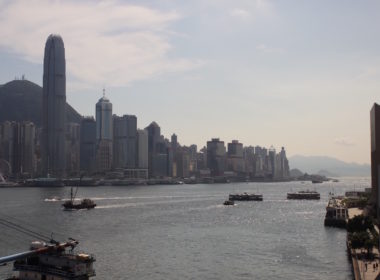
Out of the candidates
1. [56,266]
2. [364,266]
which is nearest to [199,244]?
[364,266]

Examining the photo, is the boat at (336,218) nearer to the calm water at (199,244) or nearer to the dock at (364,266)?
the calm water at (199,244)

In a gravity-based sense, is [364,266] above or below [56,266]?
below

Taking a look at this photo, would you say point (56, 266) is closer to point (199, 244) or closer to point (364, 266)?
point (364, 266)

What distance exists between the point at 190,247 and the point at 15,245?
22426 mm

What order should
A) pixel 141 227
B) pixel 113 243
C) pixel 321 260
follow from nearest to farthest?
pixel 321 260, pixel 113 243, pixel 141 227

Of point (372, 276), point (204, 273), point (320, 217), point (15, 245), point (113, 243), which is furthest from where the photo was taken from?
point (320, 217)

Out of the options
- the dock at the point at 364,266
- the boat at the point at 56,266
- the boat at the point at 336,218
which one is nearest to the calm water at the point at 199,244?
the dock at the point at 364,266

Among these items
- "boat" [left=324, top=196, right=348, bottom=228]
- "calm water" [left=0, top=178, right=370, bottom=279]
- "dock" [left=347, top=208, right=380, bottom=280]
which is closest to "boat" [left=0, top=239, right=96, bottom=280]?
"calm water" [left=0, top=178, right=370, bottom=279]

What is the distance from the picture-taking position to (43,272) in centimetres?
4056

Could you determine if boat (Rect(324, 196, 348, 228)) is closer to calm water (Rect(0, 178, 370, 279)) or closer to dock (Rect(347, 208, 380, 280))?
calm water (Rect(0, 178, 370, 279))

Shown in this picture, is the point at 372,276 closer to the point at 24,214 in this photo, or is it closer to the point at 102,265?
the point at 102,265

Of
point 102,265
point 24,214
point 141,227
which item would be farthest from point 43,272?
point 24,214

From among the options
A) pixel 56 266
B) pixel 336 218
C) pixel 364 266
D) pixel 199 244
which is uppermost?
pixel 56 266

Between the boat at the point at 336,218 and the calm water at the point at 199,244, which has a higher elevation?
the boat at the point at 336,218
